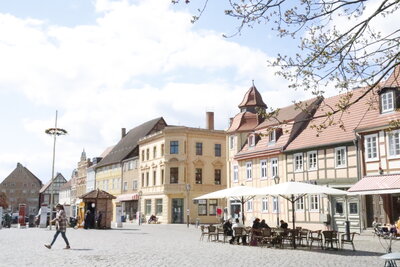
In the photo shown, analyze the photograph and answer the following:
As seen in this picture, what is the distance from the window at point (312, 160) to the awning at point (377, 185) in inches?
187

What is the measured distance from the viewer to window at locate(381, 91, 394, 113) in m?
27.5

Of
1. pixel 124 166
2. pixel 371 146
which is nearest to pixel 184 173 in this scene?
pixel 124 166

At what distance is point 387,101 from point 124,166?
42.7 metres

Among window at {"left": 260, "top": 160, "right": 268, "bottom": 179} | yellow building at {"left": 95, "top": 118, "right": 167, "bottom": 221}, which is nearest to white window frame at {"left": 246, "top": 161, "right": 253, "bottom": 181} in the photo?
window at {"left": 260, "top": 160, "right": 268, "bottom": 179}

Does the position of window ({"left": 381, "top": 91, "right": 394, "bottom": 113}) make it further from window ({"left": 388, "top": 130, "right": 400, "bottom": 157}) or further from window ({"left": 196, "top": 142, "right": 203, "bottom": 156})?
window ({"left": 196, "top": 142, "right": 203, "bottom": 156})

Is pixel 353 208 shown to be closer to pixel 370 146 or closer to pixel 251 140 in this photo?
pixel 370 146

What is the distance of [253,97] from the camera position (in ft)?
143

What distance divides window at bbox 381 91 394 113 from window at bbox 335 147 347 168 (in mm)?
3623

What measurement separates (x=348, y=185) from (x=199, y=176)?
2517cm

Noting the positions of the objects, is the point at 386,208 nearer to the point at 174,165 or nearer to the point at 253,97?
the point at 253,97

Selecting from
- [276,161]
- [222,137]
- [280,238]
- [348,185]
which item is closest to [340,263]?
[280,238]

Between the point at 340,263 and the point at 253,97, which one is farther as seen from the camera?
the point at 253,97

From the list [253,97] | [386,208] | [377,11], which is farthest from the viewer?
[253,97]

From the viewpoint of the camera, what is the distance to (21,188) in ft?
405
